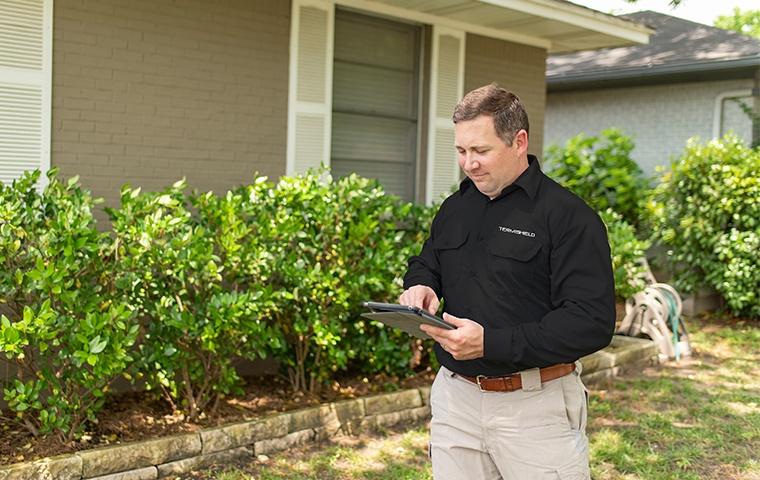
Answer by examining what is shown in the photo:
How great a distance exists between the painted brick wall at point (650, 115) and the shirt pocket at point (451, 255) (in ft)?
31.3

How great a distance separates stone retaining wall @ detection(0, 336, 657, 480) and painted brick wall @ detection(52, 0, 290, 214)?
1.94 meters

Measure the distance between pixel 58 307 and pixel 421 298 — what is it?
97.0 inches

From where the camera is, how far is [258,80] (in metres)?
6.45

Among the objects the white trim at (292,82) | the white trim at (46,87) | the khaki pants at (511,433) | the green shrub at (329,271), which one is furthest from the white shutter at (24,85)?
the khaki pants at (511,433)

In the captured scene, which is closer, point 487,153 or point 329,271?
point 487,153

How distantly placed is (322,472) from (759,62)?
925 centimetres

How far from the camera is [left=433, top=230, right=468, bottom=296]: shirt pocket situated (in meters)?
2.88

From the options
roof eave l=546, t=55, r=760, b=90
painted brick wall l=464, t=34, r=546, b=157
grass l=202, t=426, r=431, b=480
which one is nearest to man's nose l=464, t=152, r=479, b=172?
grass l=202, t=426, r=431, b=480

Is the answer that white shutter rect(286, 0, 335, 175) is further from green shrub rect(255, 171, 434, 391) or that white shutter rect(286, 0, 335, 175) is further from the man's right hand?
the man's right hand

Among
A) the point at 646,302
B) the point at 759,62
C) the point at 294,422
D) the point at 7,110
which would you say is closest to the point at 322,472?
the point at 294,422

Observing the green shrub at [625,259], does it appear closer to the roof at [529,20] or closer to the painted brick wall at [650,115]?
the roof at [529,20]

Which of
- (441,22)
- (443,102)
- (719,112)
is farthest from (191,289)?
(719,112)

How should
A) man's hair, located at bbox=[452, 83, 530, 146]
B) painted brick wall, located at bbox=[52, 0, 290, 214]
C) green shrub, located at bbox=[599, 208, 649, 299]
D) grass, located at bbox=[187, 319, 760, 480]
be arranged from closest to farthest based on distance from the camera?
man's hair, located at bbox=[452, 83, 530, 146], grass, located at bbox=[187, 319, 760, 480], painted brick wall, located at bbox=[52, 0, 290, 214], green shrub, located at bbox=[599, 208, 649, 299]

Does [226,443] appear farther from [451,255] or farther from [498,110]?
[498,110]
